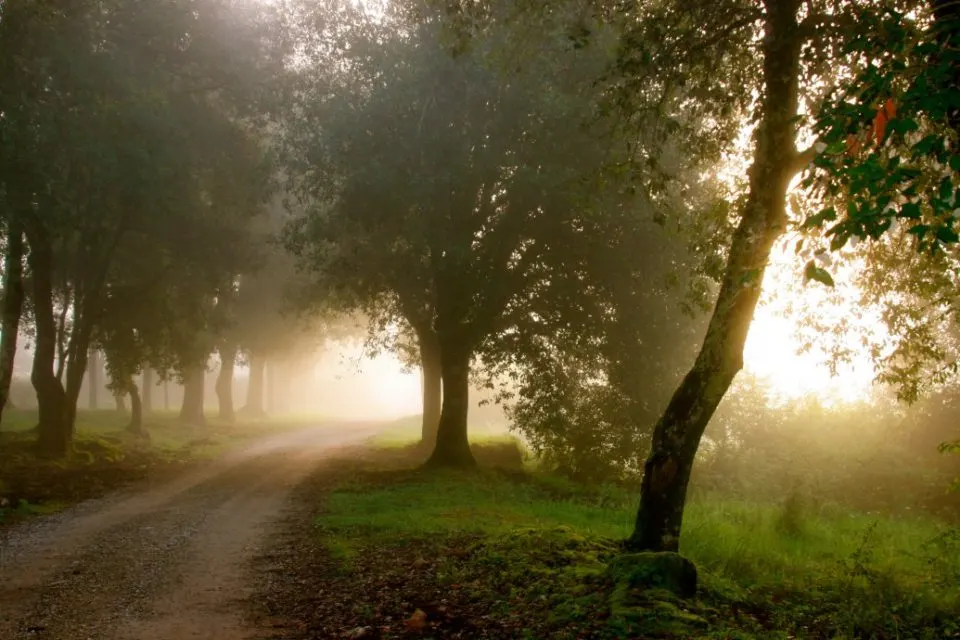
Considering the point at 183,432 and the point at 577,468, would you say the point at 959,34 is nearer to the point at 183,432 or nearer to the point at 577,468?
the point at 577,468

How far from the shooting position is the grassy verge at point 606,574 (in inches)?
297

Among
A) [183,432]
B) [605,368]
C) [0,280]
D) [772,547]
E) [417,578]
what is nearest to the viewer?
[417,578]

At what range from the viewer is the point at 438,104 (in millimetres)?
19828

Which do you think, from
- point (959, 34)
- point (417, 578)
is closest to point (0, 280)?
point (417, 578)

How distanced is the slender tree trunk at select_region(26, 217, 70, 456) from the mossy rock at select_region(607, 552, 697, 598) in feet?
62.4

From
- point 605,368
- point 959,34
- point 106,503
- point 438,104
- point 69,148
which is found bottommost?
point 106,503

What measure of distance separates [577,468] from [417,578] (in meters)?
14.0

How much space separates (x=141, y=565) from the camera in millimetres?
10688

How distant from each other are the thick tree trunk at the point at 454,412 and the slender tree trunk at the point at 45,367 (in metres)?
11.3

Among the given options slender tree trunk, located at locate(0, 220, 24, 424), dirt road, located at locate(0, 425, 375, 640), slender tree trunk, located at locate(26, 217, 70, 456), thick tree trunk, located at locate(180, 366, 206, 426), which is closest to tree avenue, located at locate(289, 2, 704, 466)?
slender tree trunk, located at locate(26, 217, 70, 456)

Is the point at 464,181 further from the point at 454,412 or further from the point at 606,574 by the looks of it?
the point at 606,574

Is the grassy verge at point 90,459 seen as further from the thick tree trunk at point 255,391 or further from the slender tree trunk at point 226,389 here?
the thick tree trunk at point 255,391

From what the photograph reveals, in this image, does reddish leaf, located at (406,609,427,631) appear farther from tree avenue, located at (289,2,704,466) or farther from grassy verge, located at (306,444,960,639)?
tree avenue, located at (289,2,704,466)

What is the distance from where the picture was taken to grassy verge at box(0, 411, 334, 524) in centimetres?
1608
